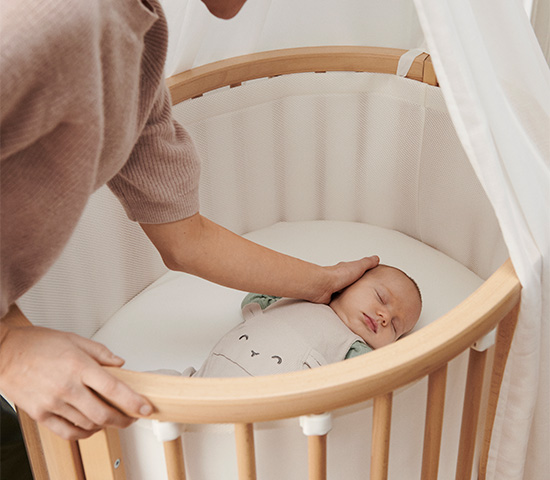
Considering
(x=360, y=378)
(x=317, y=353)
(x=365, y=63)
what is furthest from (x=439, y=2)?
(x=365, y=63)

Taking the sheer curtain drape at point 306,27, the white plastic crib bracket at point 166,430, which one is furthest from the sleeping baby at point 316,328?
the sheer curtain drape at point 306,27

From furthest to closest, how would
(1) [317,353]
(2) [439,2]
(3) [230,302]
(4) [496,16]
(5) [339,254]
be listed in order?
1. (5) [339,254]
2. (3) [230,302]
3. (1) [317,353]
4. (4) [496,16]
5. (2) [439,2]

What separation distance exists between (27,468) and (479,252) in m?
0.93

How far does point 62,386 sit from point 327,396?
25 centimetres

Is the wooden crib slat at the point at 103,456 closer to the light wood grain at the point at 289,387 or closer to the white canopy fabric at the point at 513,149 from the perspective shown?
the light wood grain at the point at 289,387

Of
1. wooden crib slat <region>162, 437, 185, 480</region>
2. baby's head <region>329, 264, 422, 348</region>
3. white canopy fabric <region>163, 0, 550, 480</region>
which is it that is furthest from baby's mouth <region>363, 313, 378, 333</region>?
wooden crib slat <region>162, 437, 185, 480</region>

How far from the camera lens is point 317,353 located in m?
1.06

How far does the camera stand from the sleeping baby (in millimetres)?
1049

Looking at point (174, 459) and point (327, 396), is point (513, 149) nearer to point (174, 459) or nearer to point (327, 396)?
point (327, 396)

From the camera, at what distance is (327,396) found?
2.16 feet

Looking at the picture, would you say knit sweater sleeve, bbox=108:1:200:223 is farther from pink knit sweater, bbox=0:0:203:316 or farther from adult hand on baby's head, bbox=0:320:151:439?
adult hand on baby's head, bbox=0:320:151:439

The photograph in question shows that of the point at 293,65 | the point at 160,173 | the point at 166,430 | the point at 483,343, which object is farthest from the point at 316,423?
the point at 293,65

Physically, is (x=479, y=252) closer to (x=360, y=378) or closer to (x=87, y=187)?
(x=360, y=378)

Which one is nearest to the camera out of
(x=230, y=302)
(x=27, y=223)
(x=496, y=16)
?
(x=27, y=223)
